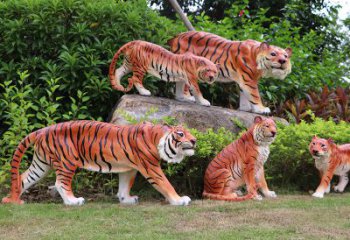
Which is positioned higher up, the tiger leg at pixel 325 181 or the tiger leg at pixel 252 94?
the tiger leg at pixel 252 94

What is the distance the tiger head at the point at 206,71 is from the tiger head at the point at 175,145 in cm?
149

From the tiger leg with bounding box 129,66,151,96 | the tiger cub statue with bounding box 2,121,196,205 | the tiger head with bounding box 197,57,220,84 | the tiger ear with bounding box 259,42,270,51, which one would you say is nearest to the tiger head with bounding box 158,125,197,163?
the tiger cub statue with bounding box 2,121,196,205

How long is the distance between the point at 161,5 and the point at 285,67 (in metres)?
10.9

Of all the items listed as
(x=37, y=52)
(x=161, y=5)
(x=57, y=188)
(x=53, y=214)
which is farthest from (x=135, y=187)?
(x=161, y=5)

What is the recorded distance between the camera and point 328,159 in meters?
6.92

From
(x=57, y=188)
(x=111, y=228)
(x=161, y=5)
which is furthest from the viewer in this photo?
(x=161, y=5)

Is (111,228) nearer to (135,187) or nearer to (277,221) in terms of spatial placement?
(277,221)

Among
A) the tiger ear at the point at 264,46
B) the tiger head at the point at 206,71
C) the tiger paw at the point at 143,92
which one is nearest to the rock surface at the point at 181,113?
the tiger paw at the point at 143,92

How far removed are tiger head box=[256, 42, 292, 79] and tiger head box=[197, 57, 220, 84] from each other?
639mm

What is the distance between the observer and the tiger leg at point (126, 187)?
6.28 m

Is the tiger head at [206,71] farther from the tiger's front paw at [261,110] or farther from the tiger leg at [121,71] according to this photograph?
the tiger leg at [121,71]

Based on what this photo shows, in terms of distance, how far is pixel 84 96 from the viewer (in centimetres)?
802

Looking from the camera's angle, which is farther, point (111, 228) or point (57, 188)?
point (57, 188)

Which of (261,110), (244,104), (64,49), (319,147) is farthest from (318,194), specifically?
(64,49)
